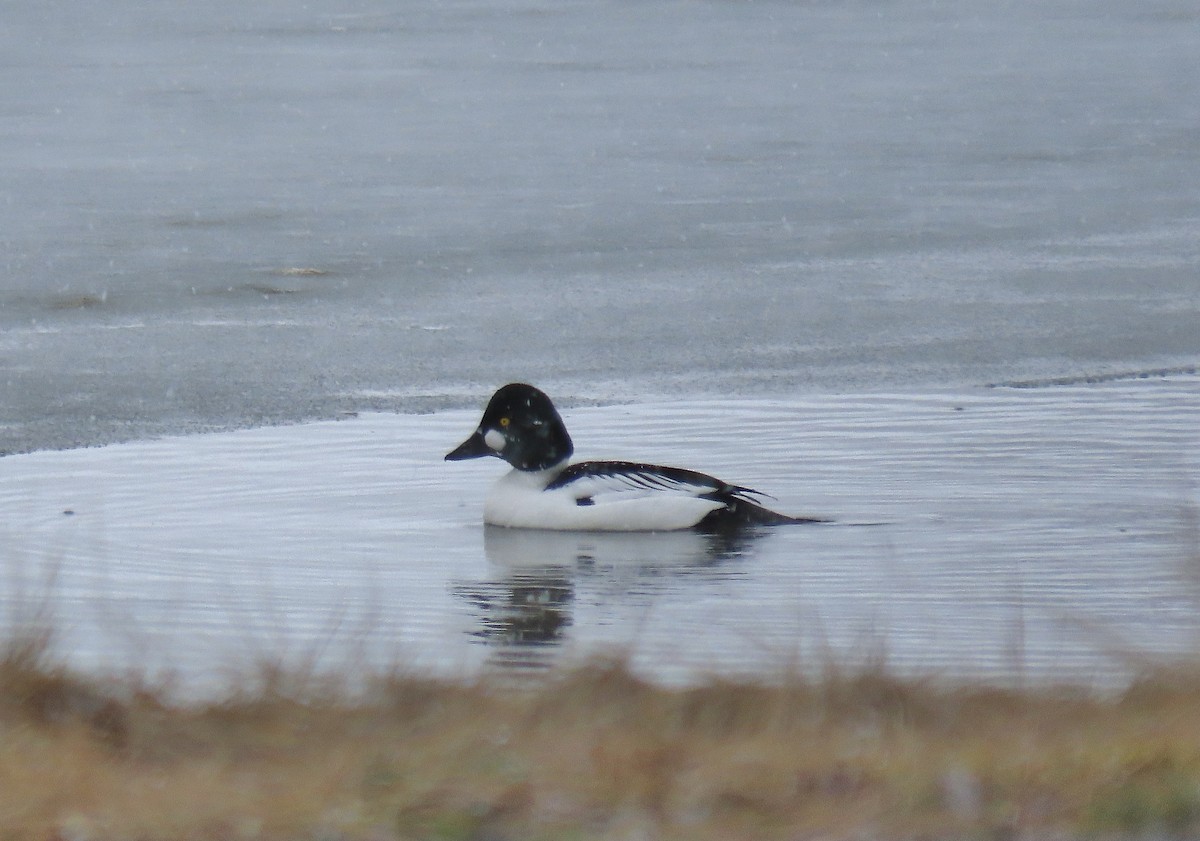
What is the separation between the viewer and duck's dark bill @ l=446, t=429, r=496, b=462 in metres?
7.91

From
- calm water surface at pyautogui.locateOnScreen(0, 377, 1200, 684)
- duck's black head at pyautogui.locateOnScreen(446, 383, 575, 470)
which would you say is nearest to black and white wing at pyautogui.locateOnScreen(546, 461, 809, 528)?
calm water surface at pyautogui.locateOnScreen(0, 377, 1200, 684)

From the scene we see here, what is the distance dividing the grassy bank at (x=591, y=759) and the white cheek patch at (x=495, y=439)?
3.54 m

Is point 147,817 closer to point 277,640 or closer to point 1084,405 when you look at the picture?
point 277,640

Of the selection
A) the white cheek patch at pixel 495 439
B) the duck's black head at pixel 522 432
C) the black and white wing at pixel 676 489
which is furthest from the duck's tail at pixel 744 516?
the white cheek patch at pixel 495 439

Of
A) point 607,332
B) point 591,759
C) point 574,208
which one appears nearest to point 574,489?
point 607,332

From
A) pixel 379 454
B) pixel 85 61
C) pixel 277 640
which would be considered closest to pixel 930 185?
pixel 379 454

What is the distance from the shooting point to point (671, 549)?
7.34m

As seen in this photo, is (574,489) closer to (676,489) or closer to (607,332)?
(676,489)

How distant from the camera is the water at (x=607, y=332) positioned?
616 centimetres

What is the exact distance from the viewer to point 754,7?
26.6 m

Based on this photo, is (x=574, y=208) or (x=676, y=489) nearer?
(x=676, y=489)

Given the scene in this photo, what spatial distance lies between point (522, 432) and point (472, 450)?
0.23 m

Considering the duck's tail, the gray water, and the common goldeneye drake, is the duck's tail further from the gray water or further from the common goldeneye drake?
the gray water

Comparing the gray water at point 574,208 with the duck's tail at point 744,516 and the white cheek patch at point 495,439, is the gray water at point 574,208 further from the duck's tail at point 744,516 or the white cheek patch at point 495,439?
the duck's tail at point 744,516
